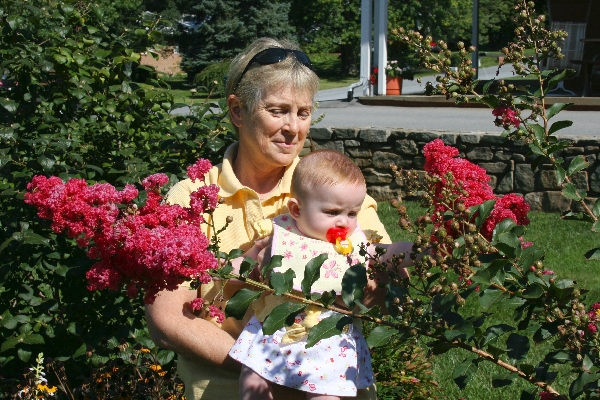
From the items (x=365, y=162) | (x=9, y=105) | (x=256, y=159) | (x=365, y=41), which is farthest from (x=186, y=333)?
(x=365, y=41)

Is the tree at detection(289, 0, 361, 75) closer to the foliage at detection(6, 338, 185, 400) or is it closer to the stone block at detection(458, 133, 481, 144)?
the stone block at detection(458, 133, 481, 144)

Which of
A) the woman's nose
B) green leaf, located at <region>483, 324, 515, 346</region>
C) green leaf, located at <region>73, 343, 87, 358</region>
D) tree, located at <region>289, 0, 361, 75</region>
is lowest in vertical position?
tree, located at <region>289, 0, 361, 75</region>

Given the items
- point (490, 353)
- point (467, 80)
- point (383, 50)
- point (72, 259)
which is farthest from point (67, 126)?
point (383, 50)

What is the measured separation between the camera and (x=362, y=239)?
228cm

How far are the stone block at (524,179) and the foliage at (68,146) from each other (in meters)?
3.88

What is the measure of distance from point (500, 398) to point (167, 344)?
5.87 ft

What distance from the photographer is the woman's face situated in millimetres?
2547

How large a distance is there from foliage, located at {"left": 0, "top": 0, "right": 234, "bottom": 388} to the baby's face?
3.35 ft

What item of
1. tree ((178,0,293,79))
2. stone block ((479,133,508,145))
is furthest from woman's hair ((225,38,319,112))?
tree ((178,0,293,79))

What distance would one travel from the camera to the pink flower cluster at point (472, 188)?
187 cm

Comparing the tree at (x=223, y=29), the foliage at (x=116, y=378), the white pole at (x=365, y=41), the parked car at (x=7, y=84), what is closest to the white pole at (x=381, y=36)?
the white pole at (x=365, y=41)

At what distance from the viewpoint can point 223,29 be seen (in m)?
24.2

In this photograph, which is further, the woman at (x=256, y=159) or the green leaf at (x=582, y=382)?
the woman at (x=256, y=159)

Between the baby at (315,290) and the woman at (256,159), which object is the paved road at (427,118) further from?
the baby at (315,290)
